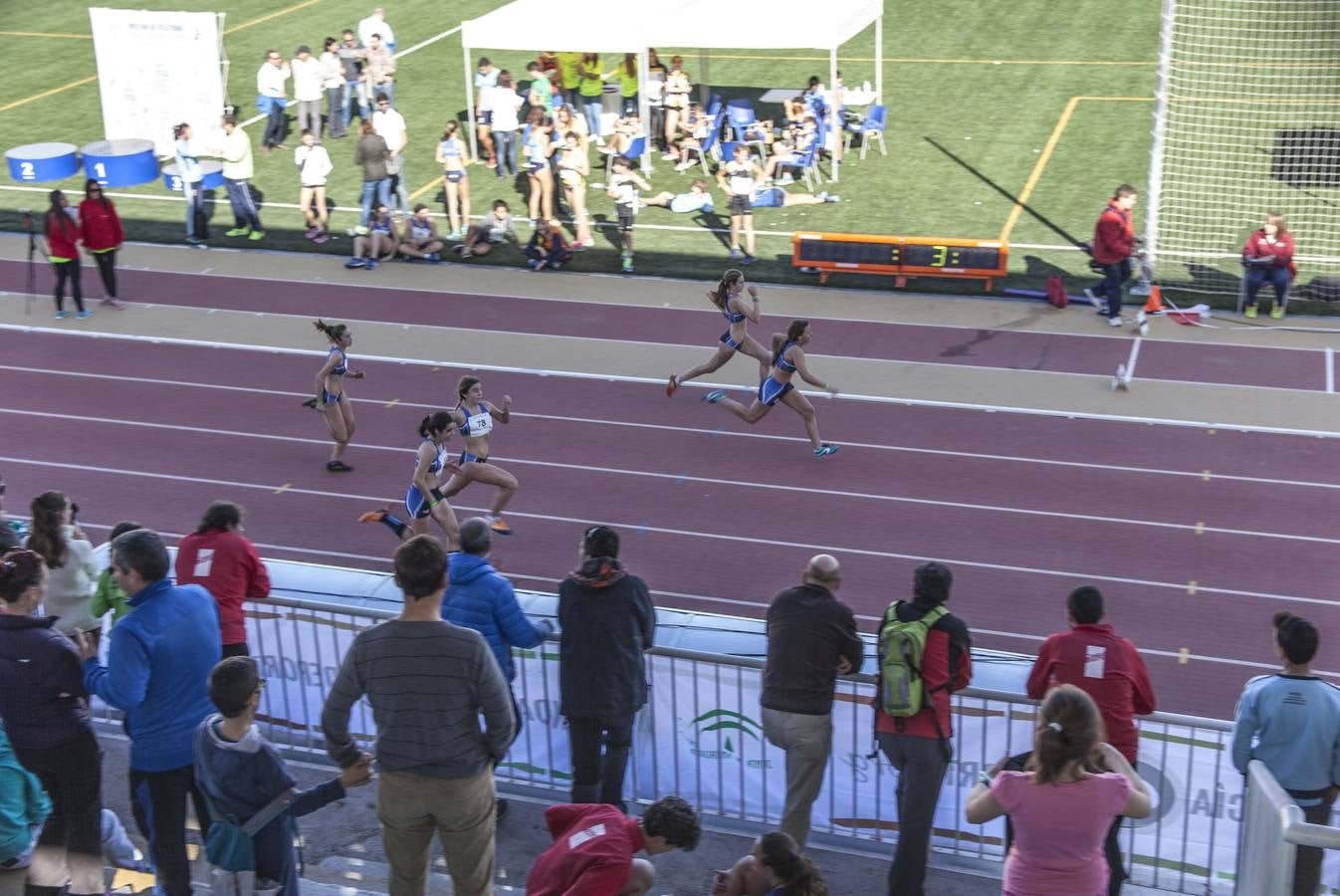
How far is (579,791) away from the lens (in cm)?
783

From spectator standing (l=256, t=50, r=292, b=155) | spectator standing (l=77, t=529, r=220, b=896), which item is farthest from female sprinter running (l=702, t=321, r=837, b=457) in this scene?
spectator standing (l=256, t=50, r=292, b=155)

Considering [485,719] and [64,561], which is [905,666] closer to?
[485,719]

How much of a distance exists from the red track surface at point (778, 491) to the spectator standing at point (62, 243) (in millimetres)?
1773

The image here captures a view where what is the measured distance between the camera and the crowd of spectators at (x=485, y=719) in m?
5.82

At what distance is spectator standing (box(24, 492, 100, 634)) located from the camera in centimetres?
787

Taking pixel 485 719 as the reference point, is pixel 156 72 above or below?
above

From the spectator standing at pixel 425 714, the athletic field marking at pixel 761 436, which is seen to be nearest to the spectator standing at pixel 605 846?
the spectator standing at pixel 425 714

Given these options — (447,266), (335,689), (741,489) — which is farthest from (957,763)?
(447,266)

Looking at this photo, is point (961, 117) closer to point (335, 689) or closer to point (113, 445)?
point (113, 445)

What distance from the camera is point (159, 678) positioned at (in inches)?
258

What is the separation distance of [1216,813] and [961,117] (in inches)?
796

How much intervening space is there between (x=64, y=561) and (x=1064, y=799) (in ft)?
17.4

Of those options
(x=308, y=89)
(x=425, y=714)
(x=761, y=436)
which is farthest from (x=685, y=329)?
(x=425, y=714)

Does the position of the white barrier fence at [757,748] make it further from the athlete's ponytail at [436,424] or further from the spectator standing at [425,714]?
the athlete's ponytail at [436,424]
